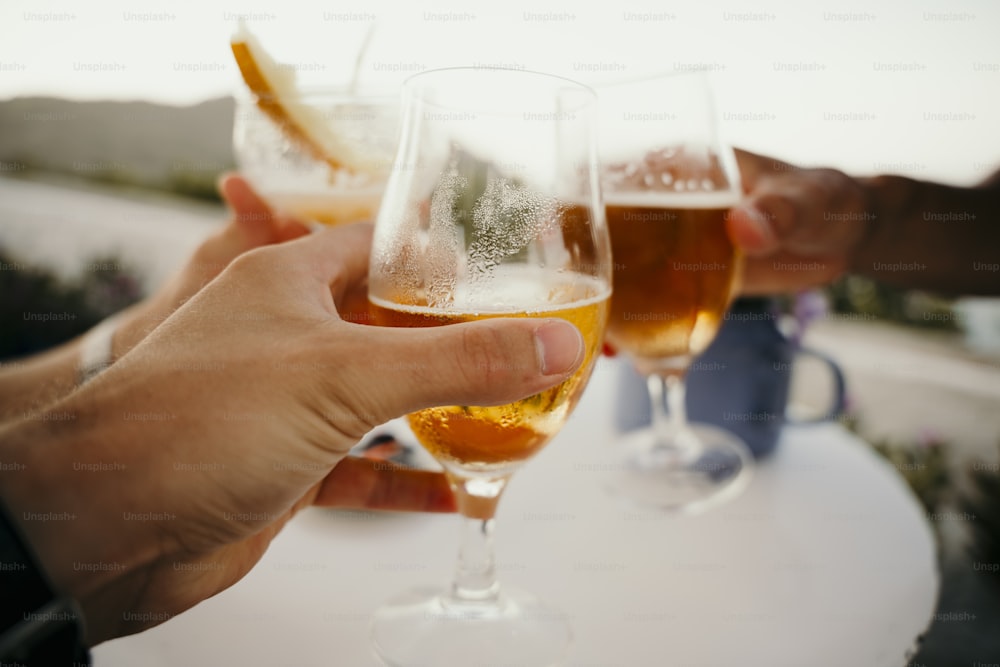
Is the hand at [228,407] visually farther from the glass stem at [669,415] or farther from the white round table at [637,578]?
the glass stem at [669,415]

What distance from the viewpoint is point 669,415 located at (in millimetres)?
1555

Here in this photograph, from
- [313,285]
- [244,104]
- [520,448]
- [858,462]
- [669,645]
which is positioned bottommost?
[858,462]

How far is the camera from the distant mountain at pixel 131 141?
222 inches

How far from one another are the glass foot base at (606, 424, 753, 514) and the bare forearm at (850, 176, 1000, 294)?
0.74m

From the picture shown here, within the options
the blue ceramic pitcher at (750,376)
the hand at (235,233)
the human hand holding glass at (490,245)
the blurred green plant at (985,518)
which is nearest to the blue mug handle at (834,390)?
the blue ceramic pitcher at (750,376)

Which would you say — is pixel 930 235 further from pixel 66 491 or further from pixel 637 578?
pixel 66 491

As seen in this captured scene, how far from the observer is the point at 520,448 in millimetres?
909

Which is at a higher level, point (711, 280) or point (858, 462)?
point (711, 280)

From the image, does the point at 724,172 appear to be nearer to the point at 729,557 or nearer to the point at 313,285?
the point at 729,557

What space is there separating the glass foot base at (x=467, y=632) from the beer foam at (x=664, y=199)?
675 millimetres

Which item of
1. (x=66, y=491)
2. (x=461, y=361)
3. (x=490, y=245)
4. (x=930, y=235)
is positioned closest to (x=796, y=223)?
(x=930, y=235)

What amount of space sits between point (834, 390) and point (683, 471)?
0.35 meters

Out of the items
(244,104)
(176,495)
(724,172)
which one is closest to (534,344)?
(176,495)

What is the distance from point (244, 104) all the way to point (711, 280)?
99 centimetres
